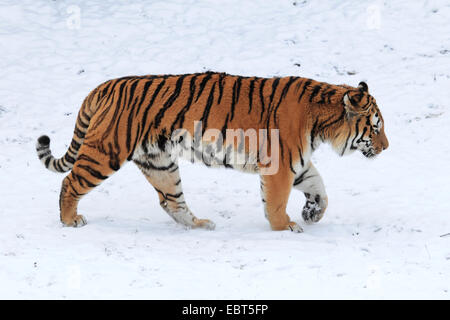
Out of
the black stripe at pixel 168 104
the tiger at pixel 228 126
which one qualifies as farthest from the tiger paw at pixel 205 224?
the black stripe at pixel 168 104

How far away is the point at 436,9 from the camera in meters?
12.0

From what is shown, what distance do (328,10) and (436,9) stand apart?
199 cm

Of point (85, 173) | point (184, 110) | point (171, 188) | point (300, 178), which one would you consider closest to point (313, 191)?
point (300, 178)

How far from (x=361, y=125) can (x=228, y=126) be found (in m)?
1.34

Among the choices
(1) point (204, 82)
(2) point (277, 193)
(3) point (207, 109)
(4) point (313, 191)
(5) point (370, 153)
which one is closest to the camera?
(2) point (277, 193)

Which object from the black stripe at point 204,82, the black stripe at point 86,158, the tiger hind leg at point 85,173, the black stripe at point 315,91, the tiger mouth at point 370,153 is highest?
the black stripe at point 204,82

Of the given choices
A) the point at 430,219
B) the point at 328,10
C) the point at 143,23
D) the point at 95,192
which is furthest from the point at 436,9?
the point at 95,192

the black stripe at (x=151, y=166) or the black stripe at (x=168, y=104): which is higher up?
the black stripe at (x=168, y=104)

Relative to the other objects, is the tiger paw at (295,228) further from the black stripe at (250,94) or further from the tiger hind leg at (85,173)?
the tiger hind leg at (85,173)

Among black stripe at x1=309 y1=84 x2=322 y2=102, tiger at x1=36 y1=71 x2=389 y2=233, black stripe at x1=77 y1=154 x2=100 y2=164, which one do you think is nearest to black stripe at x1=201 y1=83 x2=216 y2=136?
tiger at x1=36 y1=71 x2=389 y2=233

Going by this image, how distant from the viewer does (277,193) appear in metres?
6.32

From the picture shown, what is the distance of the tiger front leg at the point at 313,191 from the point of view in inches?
265

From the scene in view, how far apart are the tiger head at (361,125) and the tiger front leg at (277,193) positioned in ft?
2.19

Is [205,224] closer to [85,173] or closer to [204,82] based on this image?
[85,173]
